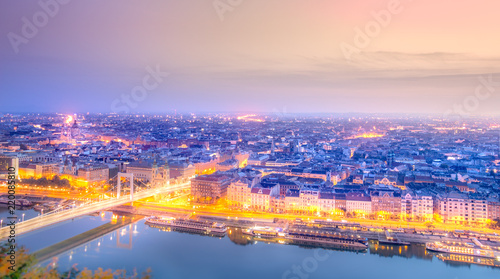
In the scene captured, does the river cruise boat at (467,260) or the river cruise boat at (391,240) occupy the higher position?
the river cruise boat at (391,240)

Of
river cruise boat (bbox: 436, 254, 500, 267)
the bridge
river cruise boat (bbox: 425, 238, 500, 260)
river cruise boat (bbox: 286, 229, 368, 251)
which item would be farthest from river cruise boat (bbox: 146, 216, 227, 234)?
river cruise boat (bbox: 436, 254, 500, 267)

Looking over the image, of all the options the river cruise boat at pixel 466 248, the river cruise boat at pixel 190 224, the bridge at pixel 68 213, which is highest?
the bridge at pixel 68 213

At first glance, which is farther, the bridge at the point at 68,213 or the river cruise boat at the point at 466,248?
the river cruise boat at the point at 466,248

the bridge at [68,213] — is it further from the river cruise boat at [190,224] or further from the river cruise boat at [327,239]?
the river cruise boat at [327,239]

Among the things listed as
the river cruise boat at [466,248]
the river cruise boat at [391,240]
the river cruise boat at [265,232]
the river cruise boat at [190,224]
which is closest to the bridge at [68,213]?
the river cruise boat at [190,224]

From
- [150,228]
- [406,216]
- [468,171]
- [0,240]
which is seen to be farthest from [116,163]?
[468,171]

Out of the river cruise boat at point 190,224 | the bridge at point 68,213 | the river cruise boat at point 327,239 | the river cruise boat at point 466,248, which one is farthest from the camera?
the river cruise boat at point 190,224

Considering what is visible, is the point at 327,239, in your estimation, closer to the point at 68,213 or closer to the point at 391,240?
the point at 391,240
